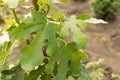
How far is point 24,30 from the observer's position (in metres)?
1.93

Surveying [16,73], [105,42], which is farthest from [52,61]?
[105,42]

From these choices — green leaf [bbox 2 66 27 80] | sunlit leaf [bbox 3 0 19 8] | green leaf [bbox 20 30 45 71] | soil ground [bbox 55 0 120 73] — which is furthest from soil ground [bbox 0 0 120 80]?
sunlit leaf [bbox 3 0 19 8]

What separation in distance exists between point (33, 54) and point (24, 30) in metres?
0.15

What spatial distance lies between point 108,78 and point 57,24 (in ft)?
11.0

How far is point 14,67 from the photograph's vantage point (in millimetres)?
2232

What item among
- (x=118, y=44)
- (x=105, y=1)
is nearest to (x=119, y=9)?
(x=105, y=1)

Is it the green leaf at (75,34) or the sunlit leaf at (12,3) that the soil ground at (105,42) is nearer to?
the green leaf at (75,34)

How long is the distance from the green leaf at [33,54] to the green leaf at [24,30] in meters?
0.04

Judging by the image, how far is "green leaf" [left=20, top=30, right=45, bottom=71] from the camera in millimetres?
1895

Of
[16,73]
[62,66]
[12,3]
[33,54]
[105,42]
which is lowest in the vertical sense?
[105,42]

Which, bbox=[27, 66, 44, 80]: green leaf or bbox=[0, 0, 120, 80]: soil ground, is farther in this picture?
bbox=[0, 0, 120, 80]: soil ground

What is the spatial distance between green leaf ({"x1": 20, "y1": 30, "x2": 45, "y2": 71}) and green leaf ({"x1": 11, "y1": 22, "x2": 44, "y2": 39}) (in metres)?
0.04

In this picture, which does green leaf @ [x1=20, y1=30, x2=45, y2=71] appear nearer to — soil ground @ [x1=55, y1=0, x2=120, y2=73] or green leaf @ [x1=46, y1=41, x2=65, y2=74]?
green leaf @ [x1=46, y1=41, x2=65, y2=74]

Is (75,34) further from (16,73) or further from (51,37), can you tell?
(16,73)
